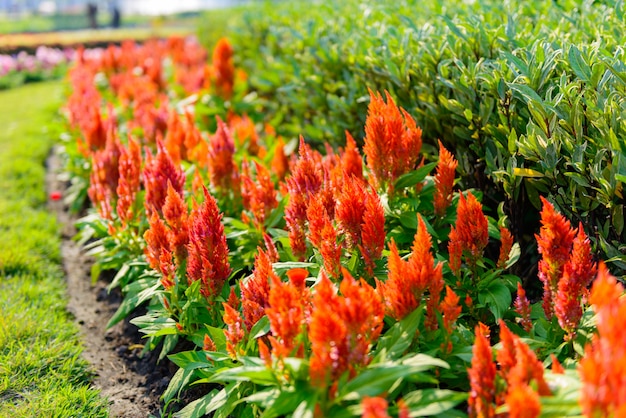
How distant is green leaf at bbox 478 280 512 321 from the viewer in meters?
2.99

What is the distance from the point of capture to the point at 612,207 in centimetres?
301

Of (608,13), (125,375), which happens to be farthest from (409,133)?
(125,375)

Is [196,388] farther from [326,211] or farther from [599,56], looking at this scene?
[599,56]

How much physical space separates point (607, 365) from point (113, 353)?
3.09m

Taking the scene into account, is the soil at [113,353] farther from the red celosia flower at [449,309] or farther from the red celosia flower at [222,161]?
the red celosia flower at [449,309]

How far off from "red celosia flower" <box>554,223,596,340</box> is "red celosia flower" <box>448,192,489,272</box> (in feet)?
1.58

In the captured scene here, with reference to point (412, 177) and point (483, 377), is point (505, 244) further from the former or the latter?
point (483, 377)

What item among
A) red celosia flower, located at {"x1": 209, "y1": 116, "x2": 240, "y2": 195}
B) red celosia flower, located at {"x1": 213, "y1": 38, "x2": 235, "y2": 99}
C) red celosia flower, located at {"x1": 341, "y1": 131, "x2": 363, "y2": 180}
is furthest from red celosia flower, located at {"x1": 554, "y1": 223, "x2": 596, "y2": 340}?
red celosia flower, located at {"x1": 213, "y1": 38, "x2": 235, "y2": 99}

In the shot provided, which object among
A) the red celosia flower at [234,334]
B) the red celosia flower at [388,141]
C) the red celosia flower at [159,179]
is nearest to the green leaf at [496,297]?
the red celosia flower at [388,141]

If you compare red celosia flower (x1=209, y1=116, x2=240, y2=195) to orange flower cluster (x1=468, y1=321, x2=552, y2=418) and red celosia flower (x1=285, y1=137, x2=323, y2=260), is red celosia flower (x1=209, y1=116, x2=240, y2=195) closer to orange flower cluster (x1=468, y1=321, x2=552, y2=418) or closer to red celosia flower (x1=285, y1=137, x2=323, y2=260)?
red celosia flower (x1=285, y1=137, x2=323, y2=260)

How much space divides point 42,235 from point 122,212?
1.67m

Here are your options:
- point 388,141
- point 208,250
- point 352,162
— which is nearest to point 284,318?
point 208,250

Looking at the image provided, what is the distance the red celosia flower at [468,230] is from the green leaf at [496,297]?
240 millimetres

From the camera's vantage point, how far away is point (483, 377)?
2221 mm
